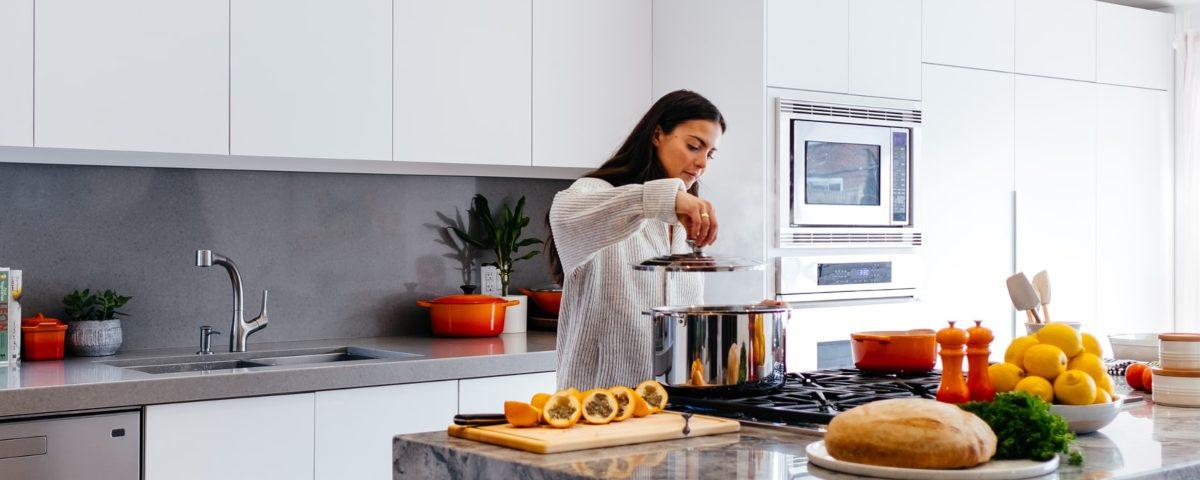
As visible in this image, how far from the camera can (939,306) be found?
4305mm

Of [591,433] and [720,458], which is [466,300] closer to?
[591,433]

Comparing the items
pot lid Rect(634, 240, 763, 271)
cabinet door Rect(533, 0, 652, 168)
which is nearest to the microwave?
cabinet door Rect(533, 0, 652, 168)

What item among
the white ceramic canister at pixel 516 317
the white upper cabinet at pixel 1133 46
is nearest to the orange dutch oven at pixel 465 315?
the white ceramic canister at pixel 516 317

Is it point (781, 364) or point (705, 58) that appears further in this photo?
point (705, 58)

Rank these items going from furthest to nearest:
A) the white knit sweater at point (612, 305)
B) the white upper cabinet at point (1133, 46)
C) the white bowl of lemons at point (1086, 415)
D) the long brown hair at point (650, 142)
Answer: the white upper cabinet at point (1133, 46)
the long brown hair at point (650, 142)
the white knit sweater at point (612, 305)
the white bowl of lemons at point (1086, 415)

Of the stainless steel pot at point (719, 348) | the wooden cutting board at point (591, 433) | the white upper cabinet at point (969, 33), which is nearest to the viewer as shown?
the wooden cutting board at point (591, 433)

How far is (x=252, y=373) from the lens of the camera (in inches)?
113

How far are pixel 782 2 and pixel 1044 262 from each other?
67.3 inches

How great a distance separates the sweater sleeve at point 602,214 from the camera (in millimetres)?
2123

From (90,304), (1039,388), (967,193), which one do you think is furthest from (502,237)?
(1039,388)

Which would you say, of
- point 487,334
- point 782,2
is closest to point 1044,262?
point 782,2

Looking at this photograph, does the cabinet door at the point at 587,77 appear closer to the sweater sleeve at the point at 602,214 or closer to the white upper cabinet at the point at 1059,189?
the sweater sleeve at the point at 602,214

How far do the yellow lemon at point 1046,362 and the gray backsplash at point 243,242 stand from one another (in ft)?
8.12

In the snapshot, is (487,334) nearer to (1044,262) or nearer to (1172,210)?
(1044,262)
